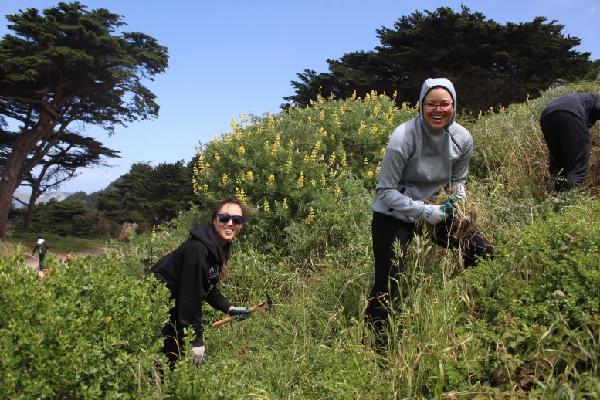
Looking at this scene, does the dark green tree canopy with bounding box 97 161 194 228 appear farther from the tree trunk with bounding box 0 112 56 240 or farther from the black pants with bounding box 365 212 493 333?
the black pants with bounding box 365 212 493 333

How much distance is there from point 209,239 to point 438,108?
155cm

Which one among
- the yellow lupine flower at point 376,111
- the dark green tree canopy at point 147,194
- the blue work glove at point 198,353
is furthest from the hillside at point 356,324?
the dark green tree canopy at point 147,194

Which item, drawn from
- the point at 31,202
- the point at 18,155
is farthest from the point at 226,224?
the point at 31,202

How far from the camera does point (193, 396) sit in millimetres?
2305

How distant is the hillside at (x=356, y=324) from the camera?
2.28 meters

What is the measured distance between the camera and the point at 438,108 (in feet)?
10.0

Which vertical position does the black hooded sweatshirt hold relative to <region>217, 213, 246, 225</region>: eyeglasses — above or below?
below

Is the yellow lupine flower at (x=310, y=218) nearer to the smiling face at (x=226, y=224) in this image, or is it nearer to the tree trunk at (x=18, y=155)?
the smiling face at (x=226, y=224)

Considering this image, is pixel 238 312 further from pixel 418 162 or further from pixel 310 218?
pixel 310 218

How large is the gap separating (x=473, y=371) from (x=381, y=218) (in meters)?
1.05

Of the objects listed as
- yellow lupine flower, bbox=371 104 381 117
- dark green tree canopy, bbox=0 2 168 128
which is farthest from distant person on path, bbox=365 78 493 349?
dark green tree canopy, bbox=0 2 168 128

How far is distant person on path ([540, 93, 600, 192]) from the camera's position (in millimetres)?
3875

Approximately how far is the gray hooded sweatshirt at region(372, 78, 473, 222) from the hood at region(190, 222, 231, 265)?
100cm

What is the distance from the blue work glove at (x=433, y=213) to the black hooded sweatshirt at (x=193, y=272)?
4.17 feet
